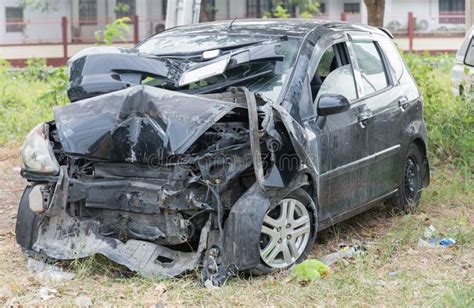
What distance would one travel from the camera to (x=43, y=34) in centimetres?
3002

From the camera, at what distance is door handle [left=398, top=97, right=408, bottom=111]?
676 centimetres

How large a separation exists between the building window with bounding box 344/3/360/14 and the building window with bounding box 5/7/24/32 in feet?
40.7

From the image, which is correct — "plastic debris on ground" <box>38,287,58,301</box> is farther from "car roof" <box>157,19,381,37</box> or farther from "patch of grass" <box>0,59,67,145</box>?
"patch of grass" <box>0,59,67,145</box>

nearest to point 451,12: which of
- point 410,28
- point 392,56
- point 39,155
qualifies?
point 410,28

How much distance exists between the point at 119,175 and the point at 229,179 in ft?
2.39

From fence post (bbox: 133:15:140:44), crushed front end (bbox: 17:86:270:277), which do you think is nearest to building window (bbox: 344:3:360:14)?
fence post (bbox: 133:15:140:44)

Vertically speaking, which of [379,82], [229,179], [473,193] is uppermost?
[379,82]

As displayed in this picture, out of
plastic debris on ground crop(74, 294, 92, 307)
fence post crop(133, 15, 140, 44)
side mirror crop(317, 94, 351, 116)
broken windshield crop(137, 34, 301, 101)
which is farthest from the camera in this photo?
fence post crop(133, 15, 140, 44)

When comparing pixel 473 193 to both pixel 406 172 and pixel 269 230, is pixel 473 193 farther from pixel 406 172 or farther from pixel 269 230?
pixel 269 230

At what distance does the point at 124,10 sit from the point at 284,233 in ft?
87.5

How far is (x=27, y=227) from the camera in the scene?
540 centimetres

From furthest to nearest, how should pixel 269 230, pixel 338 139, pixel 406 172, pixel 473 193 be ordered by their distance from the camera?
pixel 473 193, pixel 406 172, pixel 338 139, pixel 269 230

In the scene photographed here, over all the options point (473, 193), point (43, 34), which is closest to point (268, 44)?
point (473, 193)

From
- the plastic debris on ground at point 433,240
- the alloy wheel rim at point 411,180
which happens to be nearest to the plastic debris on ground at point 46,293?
the plastic debris on ground at point 433,240
